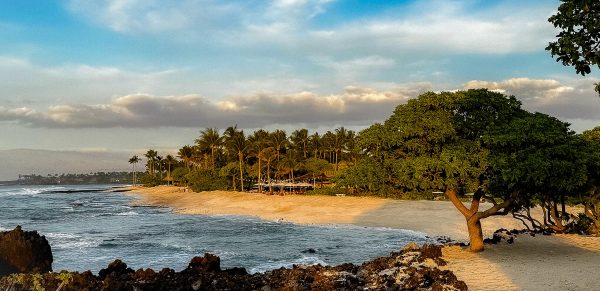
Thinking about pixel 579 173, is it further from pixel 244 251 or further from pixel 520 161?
pixel 244 251

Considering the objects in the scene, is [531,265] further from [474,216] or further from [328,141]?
[328,141]

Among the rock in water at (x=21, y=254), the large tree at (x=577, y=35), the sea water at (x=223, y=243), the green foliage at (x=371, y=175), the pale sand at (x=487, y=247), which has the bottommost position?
the sea water at (x=223, y=243)

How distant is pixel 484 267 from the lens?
17.7m

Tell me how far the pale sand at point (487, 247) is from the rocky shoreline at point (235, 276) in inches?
50.7

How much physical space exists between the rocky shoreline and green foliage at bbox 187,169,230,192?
80.6 meters

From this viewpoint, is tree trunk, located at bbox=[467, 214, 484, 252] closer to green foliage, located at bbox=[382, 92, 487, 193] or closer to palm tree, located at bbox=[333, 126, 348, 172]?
green foliage, located at bbox=[382, 92, 487, 193]

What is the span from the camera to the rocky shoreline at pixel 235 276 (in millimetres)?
15898

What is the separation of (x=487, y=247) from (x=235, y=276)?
40.2ft

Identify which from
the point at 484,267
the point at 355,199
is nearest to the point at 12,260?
the point at 484,267

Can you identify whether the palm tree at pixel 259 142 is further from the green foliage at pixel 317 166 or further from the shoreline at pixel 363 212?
the shoreline at pixel 363 212

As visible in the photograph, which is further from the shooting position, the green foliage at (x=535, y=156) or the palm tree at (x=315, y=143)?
the palm tree at (x=315, y=143)

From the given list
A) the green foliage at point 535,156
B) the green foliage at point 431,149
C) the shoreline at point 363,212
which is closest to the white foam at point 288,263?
the green foliage at point 431,149

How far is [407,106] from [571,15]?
957cm

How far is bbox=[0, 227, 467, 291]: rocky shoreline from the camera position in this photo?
15898 millimetres
